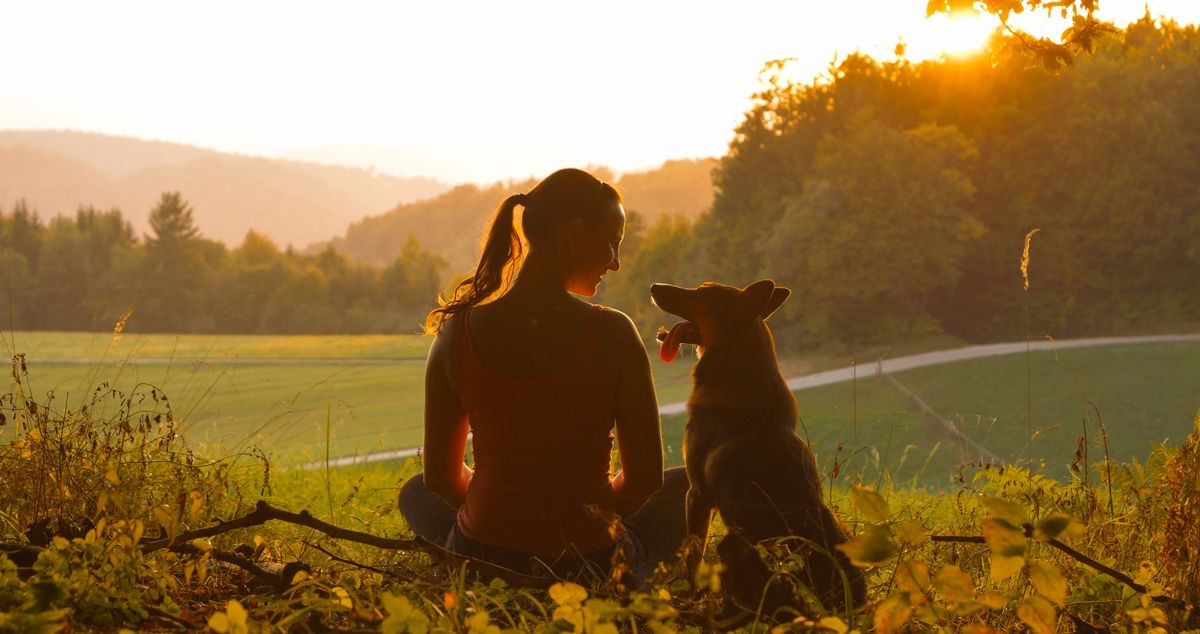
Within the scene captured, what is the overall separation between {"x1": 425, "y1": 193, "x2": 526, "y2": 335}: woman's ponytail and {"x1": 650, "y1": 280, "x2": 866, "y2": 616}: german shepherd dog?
723 millimetres

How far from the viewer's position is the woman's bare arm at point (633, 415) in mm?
3518

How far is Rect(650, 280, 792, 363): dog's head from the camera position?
13.6 feet

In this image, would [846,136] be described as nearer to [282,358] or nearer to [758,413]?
[282,358]

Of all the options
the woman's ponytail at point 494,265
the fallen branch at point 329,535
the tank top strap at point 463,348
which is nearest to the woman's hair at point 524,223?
the woman's ponytail at point 494,265

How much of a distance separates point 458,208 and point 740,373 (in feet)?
440

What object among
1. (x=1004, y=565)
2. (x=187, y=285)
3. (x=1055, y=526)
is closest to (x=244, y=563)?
(x=1004, y=565)

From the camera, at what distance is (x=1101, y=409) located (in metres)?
18.5

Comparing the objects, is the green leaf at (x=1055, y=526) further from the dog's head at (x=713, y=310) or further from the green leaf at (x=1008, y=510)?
the dog's head at (x=713, y=310)

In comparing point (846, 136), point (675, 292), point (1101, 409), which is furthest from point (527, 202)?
point (846, 136)

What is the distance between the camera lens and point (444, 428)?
12.4ft

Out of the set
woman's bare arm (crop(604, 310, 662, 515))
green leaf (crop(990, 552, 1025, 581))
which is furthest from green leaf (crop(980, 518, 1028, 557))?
woman's bare arm (crop(604, 310, 662, 515))

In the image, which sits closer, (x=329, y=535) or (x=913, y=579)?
(x=913, y=579)

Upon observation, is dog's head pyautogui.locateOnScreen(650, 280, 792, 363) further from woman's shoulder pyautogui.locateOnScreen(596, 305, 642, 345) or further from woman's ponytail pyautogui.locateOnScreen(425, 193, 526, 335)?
woman's ponytail pyautogui.locateOnScreen(425, 193, 526, 335)

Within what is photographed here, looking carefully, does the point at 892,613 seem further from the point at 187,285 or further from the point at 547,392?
the point at 187,285
